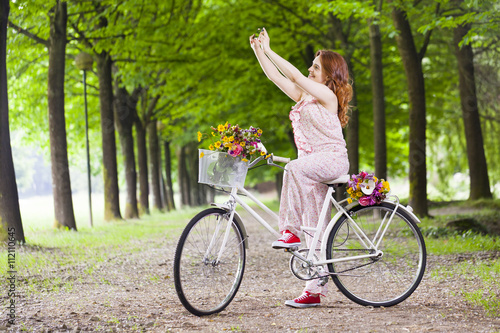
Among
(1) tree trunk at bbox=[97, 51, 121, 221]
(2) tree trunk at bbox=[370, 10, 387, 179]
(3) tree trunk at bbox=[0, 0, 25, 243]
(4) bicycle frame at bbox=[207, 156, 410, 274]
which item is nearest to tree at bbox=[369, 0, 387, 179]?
(2) tree trunk at bbox=[370, 10, 387, 179]

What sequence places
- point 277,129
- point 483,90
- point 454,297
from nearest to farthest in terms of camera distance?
point 454,297 < point 483,90 < point 277,129

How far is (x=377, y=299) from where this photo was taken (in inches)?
180

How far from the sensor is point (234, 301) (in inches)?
195

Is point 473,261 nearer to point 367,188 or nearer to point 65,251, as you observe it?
point 367,188

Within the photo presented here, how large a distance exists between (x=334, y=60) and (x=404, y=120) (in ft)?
53.8

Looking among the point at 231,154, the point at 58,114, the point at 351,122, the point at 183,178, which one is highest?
the point at 58,114

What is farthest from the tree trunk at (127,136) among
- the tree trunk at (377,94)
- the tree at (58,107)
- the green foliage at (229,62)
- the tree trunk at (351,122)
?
the tree trunk at (377,94)

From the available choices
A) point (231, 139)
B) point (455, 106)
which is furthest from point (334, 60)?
point (455, 106)

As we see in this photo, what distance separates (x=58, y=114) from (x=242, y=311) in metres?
8.10

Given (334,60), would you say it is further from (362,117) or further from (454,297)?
(362,117)

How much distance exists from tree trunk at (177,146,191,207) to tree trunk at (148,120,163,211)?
595 centimetres

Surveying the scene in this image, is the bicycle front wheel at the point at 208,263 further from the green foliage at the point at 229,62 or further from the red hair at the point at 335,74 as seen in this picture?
the green foliage at the point at 229,62

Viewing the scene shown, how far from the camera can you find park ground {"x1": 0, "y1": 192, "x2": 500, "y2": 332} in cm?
398

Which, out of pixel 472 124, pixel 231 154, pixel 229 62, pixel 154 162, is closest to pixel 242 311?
pixel 231 154
